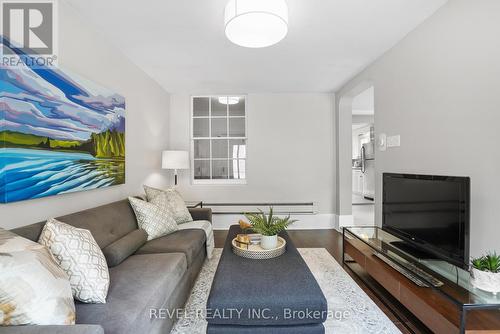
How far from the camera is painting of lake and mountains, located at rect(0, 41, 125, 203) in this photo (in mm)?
→ 1557

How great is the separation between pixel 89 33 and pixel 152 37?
56 cm

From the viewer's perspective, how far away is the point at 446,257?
1775mm

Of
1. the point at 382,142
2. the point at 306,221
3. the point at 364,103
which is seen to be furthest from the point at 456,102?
the point at 364,103

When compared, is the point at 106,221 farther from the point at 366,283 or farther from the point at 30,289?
the point at 366,283

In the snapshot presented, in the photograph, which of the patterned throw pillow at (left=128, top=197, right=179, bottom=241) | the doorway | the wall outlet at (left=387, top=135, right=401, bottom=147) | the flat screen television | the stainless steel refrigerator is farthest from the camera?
the stainless steel refrigerator

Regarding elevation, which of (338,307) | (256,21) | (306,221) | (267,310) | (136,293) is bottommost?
(338,307)

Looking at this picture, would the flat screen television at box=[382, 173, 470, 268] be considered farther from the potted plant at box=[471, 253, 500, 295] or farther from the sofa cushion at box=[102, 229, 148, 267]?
the sofa cushion at box=[102, 229, 148, 267]

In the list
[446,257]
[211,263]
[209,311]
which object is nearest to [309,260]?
[211,263]

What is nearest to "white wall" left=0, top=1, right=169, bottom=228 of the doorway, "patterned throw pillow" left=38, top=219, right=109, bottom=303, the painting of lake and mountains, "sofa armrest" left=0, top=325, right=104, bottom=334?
the painting of lake and mountains

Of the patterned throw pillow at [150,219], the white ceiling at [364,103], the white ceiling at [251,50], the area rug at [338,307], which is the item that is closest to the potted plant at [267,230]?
the area rug at [338,307]

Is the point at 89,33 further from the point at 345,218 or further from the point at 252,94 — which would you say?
the point at 345,218

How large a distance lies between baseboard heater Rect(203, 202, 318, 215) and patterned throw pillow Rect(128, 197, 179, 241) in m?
1.99

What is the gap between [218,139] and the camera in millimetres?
4656

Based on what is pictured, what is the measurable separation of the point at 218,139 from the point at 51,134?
2.98 meters
